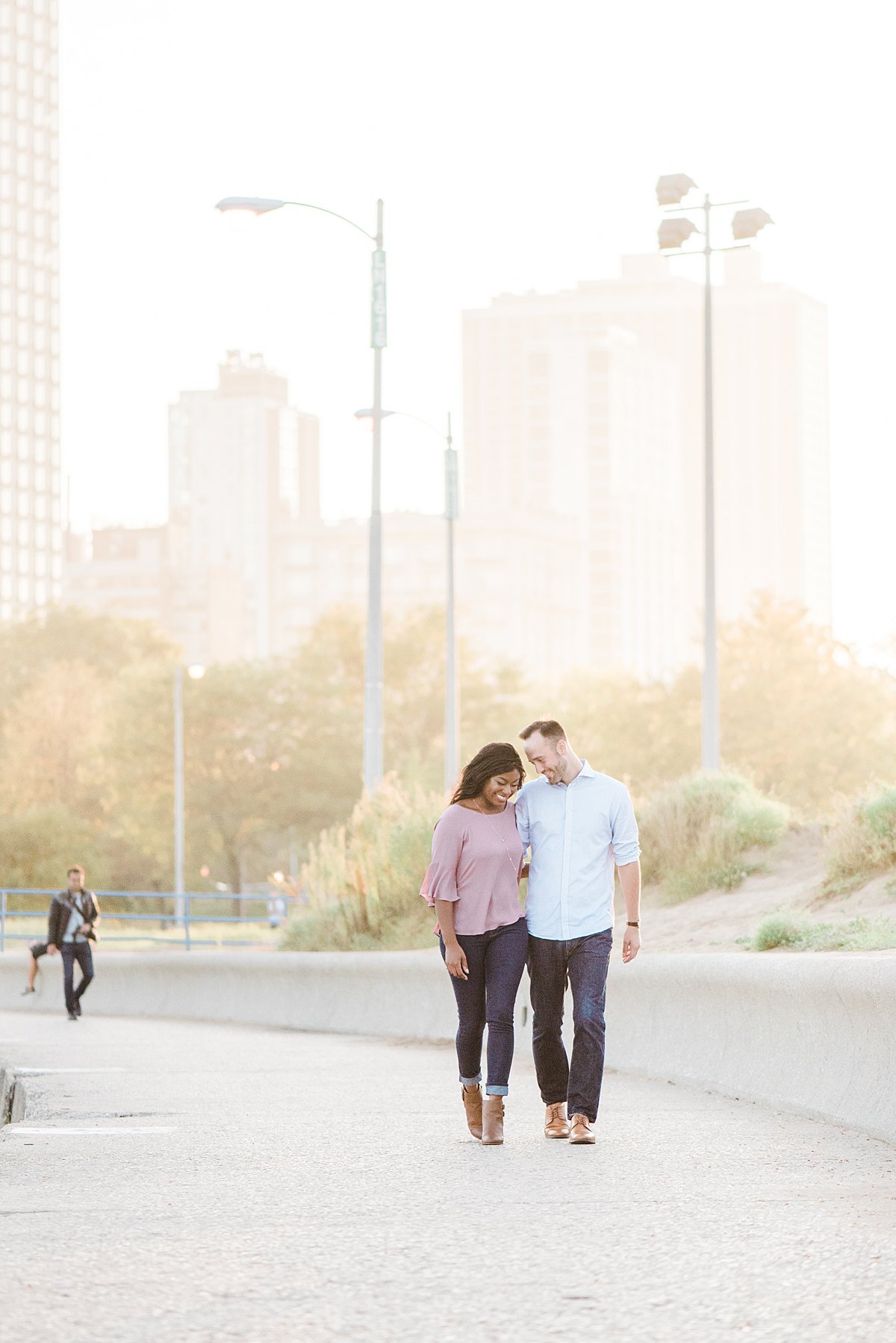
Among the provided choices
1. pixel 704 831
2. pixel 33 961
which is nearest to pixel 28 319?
pixel 33 961

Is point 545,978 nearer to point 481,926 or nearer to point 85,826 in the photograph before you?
point 481,926

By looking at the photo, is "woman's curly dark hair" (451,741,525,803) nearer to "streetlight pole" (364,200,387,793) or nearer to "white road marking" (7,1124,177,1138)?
"white road marking" (7,1124,177,1138)

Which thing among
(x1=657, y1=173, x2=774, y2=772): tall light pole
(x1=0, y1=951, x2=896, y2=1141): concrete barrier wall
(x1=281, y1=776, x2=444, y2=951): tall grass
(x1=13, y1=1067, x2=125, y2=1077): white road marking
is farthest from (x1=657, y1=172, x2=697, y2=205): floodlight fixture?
(x1=13, y1=1067, x2=125, y2=1077): white road marking

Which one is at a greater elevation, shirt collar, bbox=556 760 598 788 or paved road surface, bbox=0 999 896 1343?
shirt collar, bbox=556 760 598 788

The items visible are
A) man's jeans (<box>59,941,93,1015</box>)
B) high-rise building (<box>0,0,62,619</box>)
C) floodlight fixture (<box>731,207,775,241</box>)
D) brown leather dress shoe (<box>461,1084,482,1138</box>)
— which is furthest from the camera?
high-rise building (<box>0,0,62,619</box>)

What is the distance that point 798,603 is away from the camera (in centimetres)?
6266

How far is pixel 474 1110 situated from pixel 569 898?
3.12 ft

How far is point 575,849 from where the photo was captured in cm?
880

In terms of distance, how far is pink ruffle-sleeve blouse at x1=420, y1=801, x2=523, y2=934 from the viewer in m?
8.83

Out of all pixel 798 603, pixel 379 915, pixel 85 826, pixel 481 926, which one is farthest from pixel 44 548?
pixel 481 926

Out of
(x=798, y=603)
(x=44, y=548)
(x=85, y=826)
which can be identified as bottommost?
(x=85, y=826)

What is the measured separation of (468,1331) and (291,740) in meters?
66.6

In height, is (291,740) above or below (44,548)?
below

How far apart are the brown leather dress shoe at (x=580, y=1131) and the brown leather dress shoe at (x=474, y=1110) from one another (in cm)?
39
